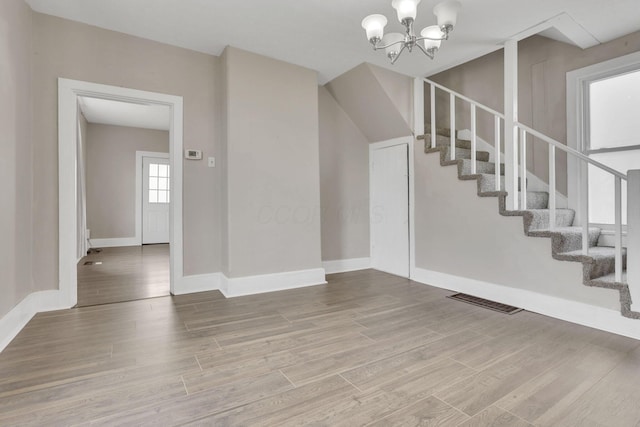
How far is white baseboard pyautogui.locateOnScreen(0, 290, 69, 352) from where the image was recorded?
217 cm

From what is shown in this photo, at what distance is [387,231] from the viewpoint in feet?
14.7

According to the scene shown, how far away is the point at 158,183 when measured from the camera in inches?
304

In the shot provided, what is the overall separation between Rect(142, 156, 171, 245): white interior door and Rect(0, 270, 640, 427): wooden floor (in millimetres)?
5076

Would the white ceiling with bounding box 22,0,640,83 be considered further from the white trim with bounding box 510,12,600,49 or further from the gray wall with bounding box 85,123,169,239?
the gray wall with bounding box 85,123,169,239

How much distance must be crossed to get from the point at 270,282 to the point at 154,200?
17.9ft

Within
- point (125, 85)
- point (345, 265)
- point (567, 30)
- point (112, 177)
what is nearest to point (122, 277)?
point (125, 85)

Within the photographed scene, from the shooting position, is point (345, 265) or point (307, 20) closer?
point (307, 20)

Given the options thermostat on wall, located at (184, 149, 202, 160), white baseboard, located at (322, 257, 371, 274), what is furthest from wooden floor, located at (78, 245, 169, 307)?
white baseboard, located at (322, 257, 371, 274)

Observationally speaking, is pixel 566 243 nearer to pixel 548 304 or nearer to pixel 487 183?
pixel 548 304

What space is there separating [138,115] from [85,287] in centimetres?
404

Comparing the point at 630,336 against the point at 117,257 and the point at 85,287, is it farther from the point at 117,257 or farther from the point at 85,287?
the point at 117,257

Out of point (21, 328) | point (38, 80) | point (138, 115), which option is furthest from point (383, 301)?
point (138, 115)

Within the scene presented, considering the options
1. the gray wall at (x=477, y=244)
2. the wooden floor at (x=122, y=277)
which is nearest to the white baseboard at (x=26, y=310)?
the wooden floor at (x=122, y=277)

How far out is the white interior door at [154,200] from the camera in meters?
7.52
